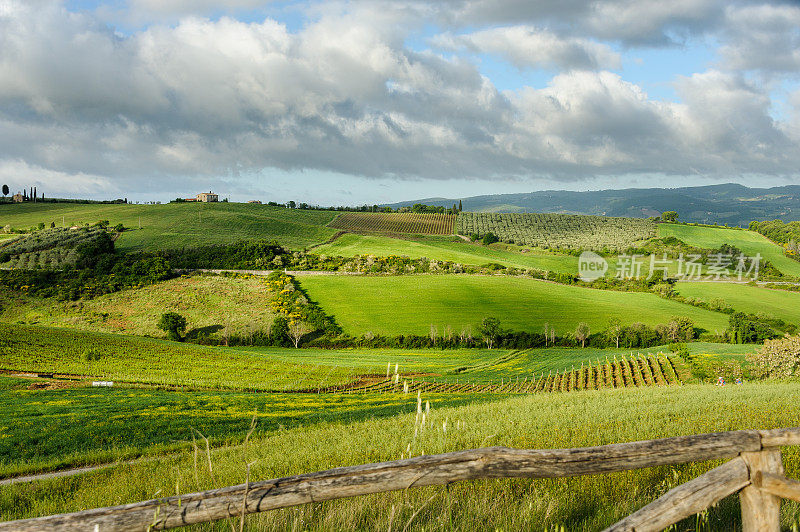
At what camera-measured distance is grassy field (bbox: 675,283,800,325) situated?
81562mm

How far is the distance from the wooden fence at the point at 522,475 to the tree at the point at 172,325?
75597 mm

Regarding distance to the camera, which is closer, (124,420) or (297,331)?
(124,420)

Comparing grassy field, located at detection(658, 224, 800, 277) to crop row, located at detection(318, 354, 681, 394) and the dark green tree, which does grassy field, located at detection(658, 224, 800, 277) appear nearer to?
the dark green tree

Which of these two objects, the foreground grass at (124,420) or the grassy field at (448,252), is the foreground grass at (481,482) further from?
the grassy field at (448,252)

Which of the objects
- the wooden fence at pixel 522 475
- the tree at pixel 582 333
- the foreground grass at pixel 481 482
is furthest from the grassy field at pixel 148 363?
the wooden fence at pixel 522 475

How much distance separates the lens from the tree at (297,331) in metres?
73.2

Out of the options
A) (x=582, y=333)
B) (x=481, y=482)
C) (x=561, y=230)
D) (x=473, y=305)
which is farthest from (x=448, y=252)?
(x=481, y=482)

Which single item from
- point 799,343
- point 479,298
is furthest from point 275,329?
point 799,343

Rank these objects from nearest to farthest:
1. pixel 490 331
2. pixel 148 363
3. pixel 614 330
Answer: pixel 148 363 → pixel 614 330 → pixel 490 331

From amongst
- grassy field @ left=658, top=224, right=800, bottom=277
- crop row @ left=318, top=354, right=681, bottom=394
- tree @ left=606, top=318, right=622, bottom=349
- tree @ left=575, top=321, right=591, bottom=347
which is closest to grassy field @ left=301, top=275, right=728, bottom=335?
tree @ left=606, top=318, right=622, bottom=349

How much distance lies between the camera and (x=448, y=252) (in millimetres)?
118438

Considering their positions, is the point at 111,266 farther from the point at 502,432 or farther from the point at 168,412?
the point at 502,432

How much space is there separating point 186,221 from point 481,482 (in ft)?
493

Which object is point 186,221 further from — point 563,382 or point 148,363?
point 563,382
